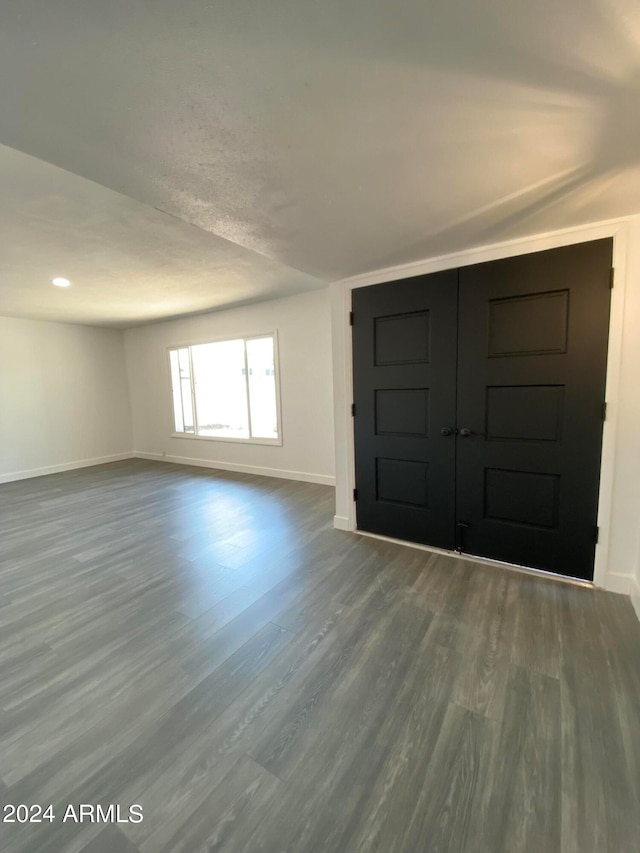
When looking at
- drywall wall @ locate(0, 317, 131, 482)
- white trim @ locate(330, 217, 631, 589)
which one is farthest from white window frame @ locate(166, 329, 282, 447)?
white trim @ locate(330, 217, 631, 589)

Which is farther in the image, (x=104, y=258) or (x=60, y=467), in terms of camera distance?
(x=60, y=467)

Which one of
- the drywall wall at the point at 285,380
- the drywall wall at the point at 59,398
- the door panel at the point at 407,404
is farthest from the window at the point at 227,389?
the door panel at the point at 407,404

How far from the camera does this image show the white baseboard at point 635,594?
1957mm

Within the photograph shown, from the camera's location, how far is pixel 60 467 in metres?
5.94

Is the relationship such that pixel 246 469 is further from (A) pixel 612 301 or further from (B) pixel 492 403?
(A) pixel 612 301

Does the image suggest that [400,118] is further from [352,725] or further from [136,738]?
[136,738]

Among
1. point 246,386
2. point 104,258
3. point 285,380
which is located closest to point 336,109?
point 104,258

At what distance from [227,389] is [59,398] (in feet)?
9.81

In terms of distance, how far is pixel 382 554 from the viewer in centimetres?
273

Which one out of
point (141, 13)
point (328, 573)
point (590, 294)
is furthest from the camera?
point (328, 573)

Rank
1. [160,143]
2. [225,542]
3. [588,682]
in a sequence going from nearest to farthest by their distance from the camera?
1. [160,143]
2. [588,682]
3. [225,542]

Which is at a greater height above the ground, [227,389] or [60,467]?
[227,389]

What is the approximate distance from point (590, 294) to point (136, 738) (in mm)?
3197

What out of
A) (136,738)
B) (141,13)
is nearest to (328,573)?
(136,738)
